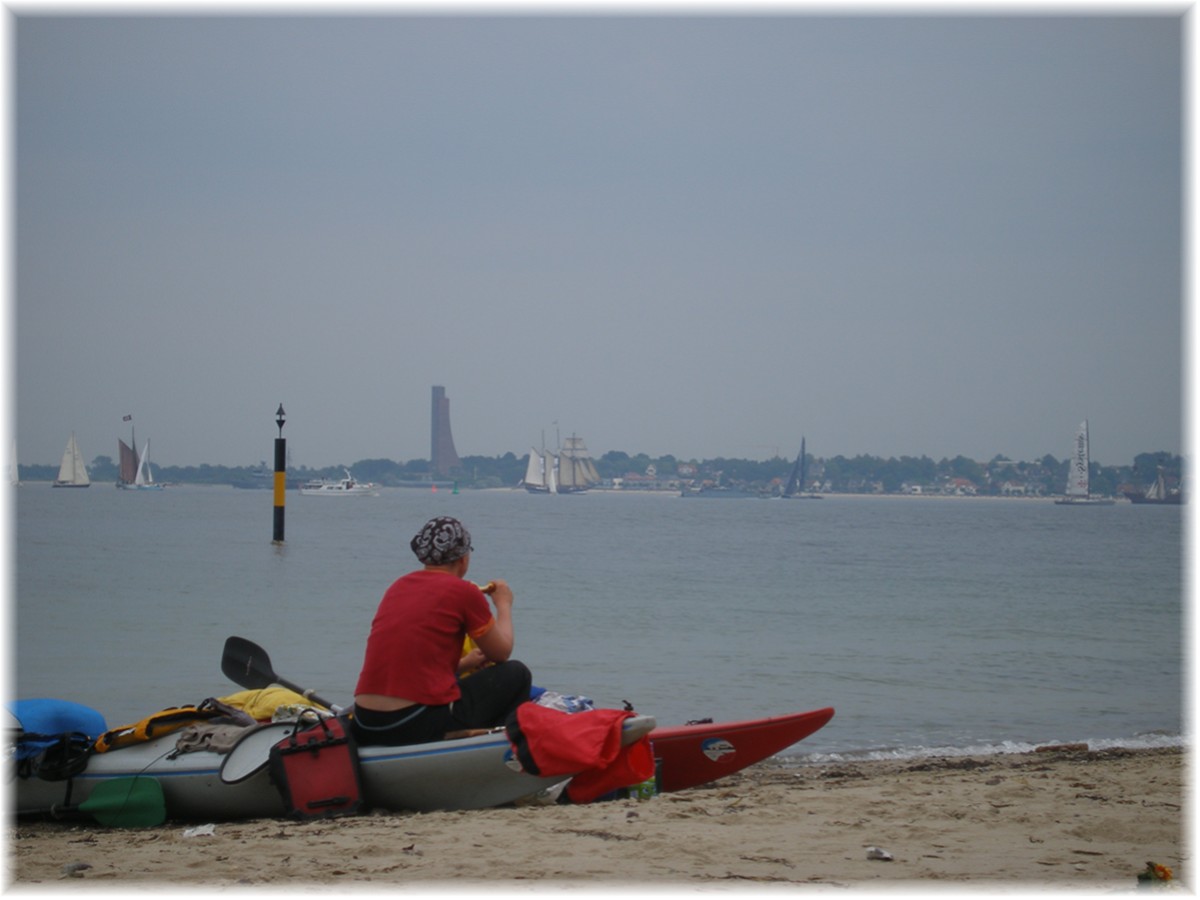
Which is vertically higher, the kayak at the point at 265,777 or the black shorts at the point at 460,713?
the black shorts at the point at 460,713

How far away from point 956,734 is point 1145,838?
502 centimetres

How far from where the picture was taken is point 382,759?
4.59 metres

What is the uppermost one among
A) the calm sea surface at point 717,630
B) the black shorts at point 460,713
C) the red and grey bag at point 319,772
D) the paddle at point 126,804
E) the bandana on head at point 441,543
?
the bandana on head at point 441,543

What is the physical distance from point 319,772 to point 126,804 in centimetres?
78

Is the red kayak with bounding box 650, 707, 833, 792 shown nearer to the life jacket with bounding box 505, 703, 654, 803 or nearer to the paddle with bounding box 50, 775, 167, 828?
the life jacket with bounding box 505, 703, 654, 803

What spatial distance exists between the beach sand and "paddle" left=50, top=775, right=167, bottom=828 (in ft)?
0.23

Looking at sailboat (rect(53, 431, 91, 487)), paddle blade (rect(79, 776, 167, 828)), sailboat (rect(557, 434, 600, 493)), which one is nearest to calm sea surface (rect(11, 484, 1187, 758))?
paddle blade (rect(79, 776, 167, 828))

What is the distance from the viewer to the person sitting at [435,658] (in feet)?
14.4

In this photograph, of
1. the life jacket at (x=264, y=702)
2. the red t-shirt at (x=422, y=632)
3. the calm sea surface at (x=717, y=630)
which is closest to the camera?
the red t-shirt at (x=422, y=632)

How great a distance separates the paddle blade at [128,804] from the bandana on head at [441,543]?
4.60 ft

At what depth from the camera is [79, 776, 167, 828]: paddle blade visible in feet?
15.4

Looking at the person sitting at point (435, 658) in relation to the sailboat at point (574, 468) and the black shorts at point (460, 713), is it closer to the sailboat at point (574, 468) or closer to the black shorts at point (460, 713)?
the black shorts at point (460, 713)

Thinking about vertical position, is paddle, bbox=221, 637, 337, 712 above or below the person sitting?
below

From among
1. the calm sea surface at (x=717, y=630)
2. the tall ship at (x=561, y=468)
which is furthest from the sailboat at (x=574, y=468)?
the calm sea surface at (x=717, y=630)
